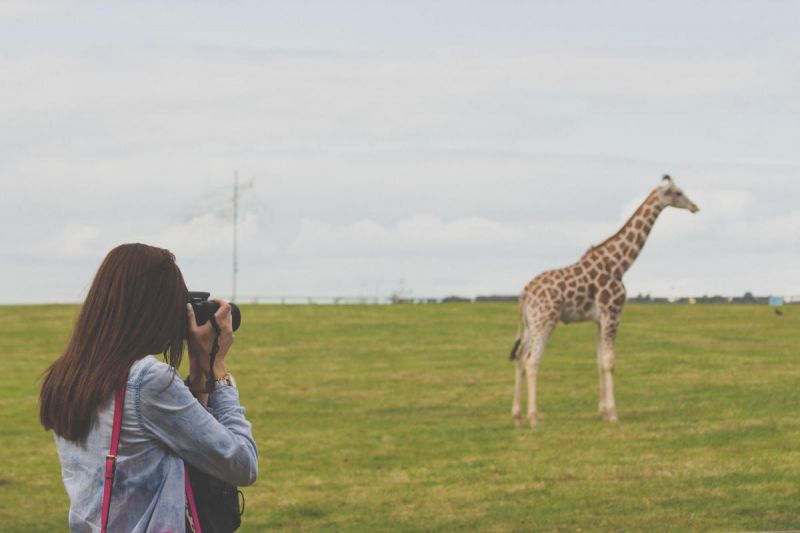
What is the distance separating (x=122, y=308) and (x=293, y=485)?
12.8 m

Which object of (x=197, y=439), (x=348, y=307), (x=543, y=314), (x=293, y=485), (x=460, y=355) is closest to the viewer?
(x=197, y=439)

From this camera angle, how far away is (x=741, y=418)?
825 inches

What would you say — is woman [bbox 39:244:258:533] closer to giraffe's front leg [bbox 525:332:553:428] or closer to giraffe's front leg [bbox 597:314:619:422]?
giraffe's front leg [bbox 525:332:553:428]

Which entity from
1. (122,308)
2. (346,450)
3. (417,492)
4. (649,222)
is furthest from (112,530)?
(649,222)

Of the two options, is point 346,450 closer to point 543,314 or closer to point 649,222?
point 543,314

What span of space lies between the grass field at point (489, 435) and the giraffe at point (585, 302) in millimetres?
819

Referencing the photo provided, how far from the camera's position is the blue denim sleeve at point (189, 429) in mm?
4250

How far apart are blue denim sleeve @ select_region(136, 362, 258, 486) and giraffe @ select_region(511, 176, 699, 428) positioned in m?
16.9

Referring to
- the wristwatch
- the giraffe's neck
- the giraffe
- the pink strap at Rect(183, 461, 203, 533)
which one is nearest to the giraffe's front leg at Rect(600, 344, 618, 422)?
the giraffe

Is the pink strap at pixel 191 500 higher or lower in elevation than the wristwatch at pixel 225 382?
lower

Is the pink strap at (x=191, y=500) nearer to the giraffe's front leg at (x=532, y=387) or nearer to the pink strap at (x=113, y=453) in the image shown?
the pink strap at (x=113, y=453)

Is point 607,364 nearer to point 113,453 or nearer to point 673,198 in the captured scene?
point 673,198

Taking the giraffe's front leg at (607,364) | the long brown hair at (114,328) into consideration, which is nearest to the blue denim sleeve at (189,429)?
the long brown hair at (114,328)

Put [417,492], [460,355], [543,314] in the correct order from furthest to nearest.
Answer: [460,355] < [543,314] < [417,492]
